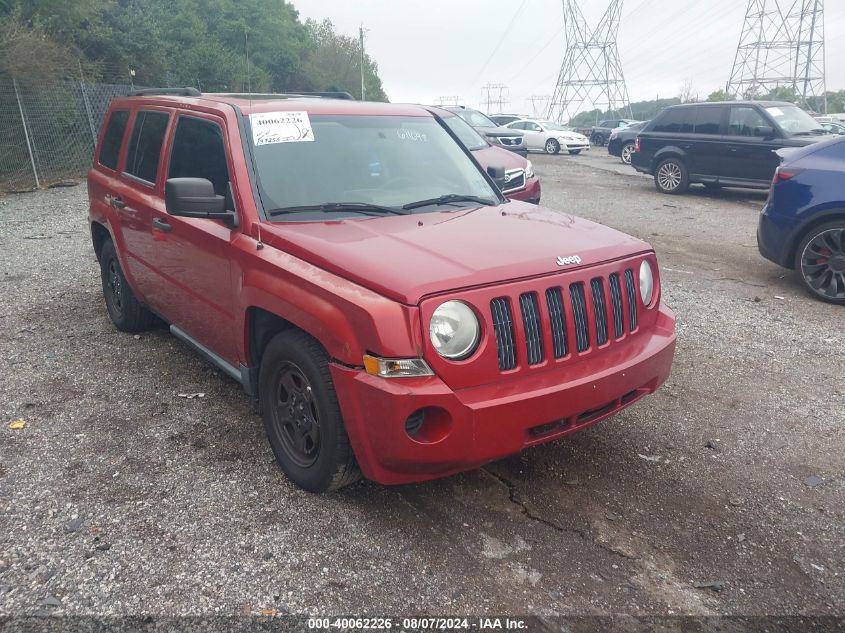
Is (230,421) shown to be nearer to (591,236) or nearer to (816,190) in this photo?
(591,236)

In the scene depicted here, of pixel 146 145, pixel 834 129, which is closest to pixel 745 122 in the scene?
pixel 834 129

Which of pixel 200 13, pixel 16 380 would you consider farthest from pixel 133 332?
pixel 200 13

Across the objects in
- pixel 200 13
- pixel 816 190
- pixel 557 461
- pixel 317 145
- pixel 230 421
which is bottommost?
pixel 557 461

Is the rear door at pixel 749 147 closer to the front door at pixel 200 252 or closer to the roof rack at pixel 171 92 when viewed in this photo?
the roof rack at pixel 171 92

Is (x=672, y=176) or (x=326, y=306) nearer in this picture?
(x=326, y=306)

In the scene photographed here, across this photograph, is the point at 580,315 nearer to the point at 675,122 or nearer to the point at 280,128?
the point at 280,128

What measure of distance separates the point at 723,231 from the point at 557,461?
8.04 meters

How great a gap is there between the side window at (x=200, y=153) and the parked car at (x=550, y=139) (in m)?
25.9

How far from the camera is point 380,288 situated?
108 inches

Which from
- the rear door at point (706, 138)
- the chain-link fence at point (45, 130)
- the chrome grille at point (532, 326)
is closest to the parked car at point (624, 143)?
the rear door at point (706, 138)

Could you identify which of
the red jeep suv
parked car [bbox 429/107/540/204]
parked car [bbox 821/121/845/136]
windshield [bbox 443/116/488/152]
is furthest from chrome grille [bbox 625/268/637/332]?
parked car [bbox 821/121/845/136]

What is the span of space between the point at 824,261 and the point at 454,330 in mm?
5396

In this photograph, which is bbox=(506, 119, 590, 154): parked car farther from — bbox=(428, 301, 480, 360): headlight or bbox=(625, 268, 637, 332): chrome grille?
bbox=(428, 301, 480, 360): headlight

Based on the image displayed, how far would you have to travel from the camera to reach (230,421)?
13.5ft
